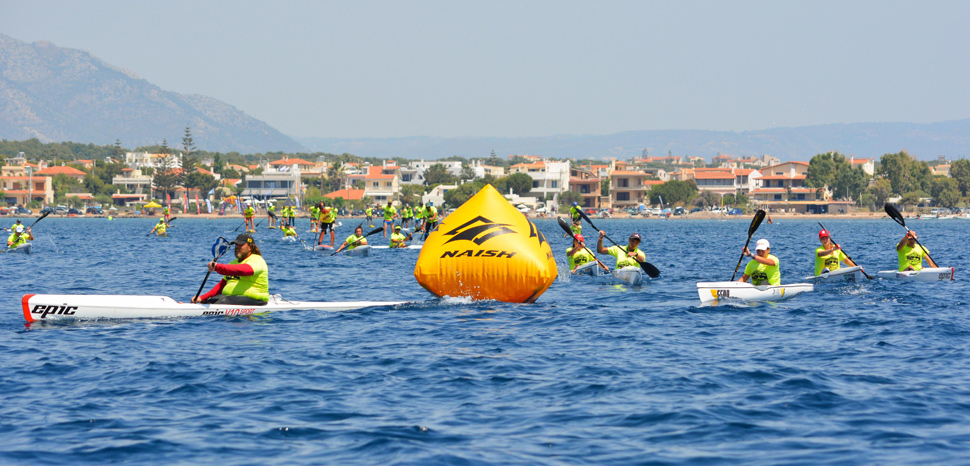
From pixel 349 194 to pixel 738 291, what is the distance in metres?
140

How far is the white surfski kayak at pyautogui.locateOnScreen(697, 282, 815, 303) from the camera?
17969mm

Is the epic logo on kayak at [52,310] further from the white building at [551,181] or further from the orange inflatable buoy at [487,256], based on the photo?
the white building at [551,181]

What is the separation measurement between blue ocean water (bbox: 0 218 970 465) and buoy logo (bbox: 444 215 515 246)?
1.41 meters

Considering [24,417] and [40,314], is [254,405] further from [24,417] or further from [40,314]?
[40,314]

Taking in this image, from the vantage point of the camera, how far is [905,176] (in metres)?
153

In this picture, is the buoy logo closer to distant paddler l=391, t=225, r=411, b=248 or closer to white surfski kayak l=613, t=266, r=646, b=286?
white surfski kayak l=613, t=266, r=646, b=286

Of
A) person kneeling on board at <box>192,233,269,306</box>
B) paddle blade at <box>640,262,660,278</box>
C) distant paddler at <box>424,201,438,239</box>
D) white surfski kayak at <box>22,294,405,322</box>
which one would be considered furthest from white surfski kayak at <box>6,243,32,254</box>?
paddle blade at <box>640,262,660,278</box>

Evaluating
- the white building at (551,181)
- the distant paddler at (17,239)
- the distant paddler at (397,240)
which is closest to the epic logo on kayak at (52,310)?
the distant paddler at (397,240)

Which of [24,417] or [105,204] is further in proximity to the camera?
[105,204]

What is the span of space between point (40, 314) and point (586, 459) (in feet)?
36.1

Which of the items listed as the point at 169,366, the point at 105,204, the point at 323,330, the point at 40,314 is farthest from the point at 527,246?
the point at 105,204

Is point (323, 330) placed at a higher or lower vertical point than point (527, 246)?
lower

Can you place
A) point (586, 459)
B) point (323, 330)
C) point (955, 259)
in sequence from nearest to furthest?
point (586, 459) → point (323, 330) → point (955, 259)

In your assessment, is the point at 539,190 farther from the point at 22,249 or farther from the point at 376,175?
the point at 22,249
